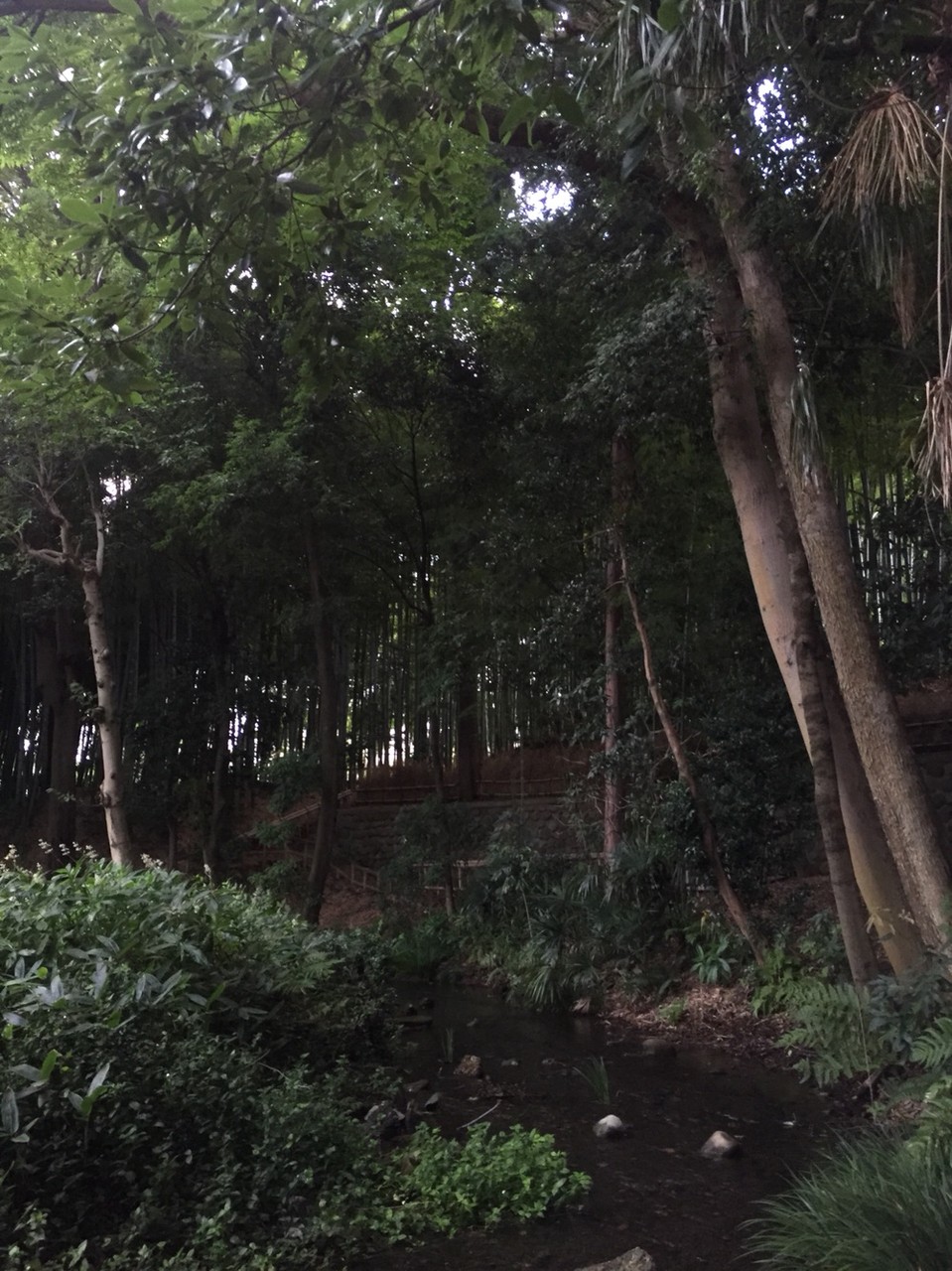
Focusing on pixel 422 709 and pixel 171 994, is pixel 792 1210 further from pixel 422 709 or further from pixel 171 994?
pixel 422 709

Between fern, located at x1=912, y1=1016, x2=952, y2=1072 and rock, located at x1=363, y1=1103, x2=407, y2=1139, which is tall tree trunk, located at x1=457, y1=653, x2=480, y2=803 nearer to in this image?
rock, located at x1=363, y1=1103, x2=407, y2=1139

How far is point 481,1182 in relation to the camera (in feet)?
14.6

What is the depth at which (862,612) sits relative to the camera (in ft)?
20.9

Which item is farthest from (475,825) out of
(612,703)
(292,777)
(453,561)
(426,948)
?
(612,703)

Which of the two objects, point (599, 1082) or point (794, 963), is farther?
point (794, 963)

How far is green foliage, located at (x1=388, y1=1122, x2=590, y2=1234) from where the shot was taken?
14.2 ft

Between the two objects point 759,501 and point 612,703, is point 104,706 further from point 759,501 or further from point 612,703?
point 759,501

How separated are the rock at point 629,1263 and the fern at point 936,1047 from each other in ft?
6.57

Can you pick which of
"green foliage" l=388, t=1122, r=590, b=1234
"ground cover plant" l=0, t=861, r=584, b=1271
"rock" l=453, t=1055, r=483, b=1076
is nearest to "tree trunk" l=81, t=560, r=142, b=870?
"rock" l=453, t=1055, r=483, b=1076

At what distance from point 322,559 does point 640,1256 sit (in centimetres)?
1106

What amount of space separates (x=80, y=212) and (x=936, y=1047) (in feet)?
16.9

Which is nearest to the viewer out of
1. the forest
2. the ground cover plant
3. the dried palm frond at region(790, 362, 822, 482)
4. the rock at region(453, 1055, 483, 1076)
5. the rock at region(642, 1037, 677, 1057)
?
the ground cover plant

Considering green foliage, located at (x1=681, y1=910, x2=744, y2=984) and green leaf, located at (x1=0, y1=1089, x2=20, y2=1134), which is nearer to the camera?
green leaf, located at (x1=0, y1=1089, x2=20, y2=1134)

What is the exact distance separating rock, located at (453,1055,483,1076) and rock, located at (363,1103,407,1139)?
1.77m
